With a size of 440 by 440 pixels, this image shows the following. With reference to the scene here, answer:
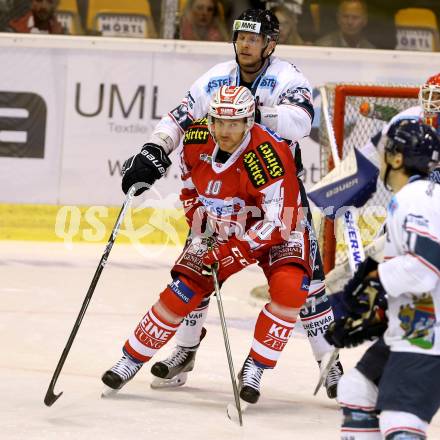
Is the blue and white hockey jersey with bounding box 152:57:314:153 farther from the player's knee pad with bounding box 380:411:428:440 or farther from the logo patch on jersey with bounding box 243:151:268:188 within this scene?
the player's knee pad with bounding box 380:411:428:440

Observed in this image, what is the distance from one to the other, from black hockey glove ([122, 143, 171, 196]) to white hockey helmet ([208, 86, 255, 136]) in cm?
31

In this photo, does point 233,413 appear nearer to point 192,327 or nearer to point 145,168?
point 192,327

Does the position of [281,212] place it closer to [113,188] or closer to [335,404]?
[335,404]

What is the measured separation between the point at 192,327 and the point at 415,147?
1.81m

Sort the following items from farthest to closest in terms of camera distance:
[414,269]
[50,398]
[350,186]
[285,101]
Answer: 1. [285,101]
2. [50,398]
3. [350,186]
4. [414,269]

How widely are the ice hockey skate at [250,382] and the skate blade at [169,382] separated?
1.26 ft

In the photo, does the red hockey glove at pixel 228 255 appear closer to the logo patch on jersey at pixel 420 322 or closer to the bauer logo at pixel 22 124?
the logo patch on jersey at pixel 420 322

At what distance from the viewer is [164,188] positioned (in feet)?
25.6

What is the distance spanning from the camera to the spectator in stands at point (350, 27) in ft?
25.9

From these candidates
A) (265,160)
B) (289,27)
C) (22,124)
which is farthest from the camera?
(289,27)

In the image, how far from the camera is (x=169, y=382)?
15.4 feet

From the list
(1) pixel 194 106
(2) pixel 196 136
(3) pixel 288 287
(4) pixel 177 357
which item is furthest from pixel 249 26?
(4) pixel 177 357

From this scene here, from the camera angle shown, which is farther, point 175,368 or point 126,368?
point 175,368

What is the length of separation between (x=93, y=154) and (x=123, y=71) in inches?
21.8
